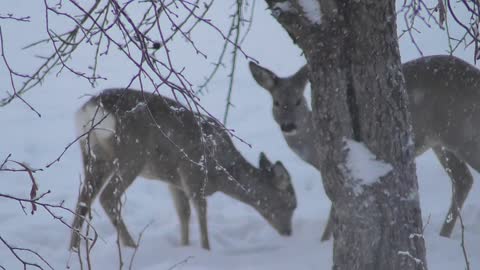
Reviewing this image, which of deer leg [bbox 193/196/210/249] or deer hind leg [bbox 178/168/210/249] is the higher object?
deer hind leg [bbox 178/168/210/249]

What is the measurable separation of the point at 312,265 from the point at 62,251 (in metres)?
2.20

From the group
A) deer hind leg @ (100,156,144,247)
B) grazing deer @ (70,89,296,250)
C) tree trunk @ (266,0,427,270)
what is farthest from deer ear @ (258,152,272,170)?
tree trunk @ (266,0,427,270)

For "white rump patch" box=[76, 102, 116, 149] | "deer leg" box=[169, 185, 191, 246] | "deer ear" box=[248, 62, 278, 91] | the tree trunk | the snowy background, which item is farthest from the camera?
"deer ear" box=[248, 62, 278, 91]

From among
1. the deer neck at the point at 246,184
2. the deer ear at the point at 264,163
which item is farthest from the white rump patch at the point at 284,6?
the deer ear at the point at 264,163

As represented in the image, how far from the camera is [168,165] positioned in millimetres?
6945

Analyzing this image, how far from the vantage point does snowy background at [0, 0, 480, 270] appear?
17.7 ft

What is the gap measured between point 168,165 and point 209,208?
96 centimetres

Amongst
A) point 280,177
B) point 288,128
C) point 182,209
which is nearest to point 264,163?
point 280,177

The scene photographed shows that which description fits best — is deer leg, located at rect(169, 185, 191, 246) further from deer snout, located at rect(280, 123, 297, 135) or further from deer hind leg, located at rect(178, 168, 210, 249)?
deer snout, located at rect(280, 123, 297, 135)

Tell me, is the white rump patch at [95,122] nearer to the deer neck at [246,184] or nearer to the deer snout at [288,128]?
the deer neck at [246,184]

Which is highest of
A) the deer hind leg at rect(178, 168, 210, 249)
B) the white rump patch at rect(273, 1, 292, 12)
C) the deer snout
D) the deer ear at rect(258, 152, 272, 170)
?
the deer snout

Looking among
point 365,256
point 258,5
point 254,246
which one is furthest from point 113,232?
point 258,5

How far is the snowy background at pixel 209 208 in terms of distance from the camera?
17.7ft

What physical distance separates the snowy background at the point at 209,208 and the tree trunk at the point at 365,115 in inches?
47.5
